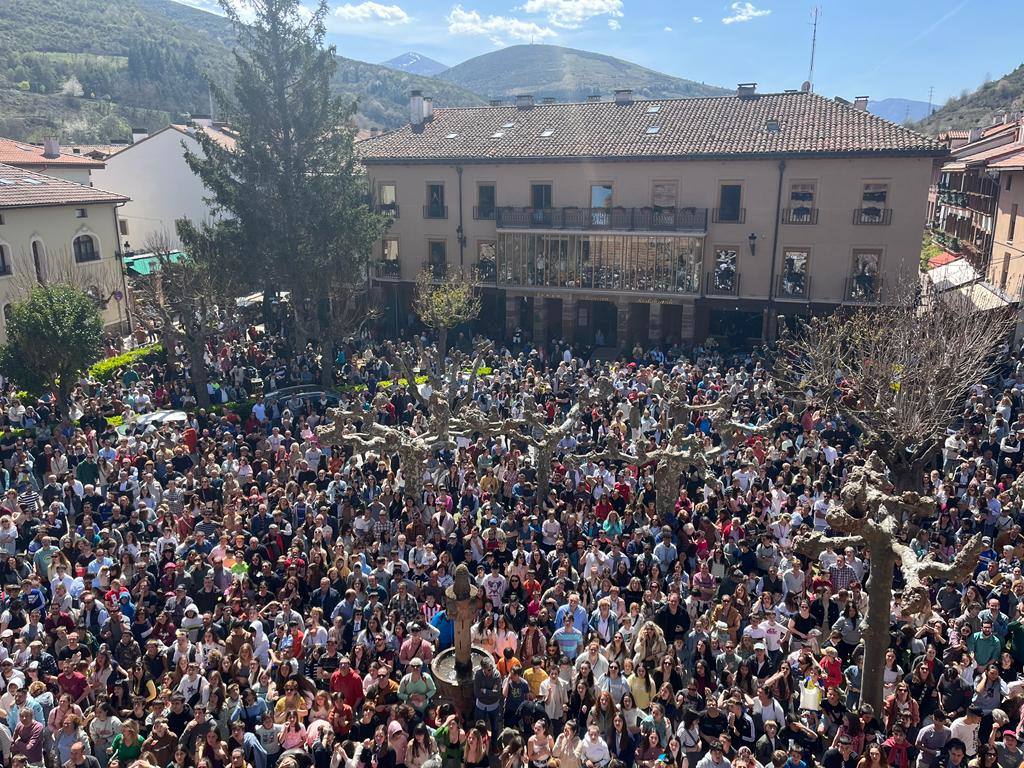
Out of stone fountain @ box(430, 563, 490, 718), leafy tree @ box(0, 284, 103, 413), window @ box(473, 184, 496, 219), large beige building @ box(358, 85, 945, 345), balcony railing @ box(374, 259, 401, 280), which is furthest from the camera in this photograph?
balcony railing @ box(374, 259, 401, 280)

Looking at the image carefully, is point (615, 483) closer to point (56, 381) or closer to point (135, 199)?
point (56, 381)

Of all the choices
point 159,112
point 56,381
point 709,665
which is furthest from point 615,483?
point 159,112

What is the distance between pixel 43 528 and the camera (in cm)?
1331

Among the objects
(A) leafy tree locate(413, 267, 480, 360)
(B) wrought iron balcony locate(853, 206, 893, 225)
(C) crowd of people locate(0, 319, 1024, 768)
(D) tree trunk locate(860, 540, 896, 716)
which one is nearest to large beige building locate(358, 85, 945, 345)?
(B) wrought iron balcony locate(853, 206, 893, 225)

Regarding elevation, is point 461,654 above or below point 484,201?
below

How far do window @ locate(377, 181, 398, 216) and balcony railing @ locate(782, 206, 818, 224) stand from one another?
17473 millimetres

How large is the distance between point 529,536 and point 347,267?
19.4m

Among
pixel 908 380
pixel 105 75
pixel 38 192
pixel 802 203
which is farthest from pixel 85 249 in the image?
pixel 105 75

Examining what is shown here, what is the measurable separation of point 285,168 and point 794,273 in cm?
2004

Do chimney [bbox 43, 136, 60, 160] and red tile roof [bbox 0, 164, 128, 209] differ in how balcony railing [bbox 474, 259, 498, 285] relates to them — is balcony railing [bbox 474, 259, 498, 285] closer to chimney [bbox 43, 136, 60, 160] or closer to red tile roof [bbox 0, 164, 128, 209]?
red tile roof [bbox 0, 164, 128, 209]

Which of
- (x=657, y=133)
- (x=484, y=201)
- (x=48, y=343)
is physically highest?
(x=657, y=133)

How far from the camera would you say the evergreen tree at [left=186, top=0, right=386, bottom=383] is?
2855 cm

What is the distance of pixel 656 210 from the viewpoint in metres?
31.6

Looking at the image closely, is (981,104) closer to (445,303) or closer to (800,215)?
(800,215)
